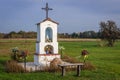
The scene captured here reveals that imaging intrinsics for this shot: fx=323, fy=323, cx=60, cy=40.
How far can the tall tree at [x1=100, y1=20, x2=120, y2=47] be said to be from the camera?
216ft

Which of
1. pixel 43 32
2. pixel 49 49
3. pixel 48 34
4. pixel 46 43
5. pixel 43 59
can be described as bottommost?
pixel 43 59

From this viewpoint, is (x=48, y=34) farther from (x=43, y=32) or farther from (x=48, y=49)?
(x=48, y=49)

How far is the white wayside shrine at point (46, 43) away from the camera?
818 inches

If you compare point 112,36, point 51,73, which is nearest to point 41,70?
point 51,73

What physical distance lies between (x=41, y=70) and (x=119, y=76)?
14.0ft

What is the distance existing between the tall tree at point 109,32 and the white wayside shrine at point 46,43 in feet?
147

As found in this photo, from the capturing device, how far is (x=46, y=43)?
70.2 ft

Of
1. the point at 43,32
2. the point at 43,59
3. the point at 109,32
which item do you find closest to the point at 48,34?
the point at 43,32

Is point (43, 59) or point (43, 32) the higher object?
point (43, 32)

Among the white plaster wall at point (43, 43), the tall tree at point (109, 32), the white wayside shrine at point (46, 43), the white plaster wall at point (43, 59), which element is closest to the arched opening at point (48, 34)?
the white wayside shrine at point (46, 43)

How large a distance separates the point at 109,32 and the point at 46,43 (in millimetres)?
46489

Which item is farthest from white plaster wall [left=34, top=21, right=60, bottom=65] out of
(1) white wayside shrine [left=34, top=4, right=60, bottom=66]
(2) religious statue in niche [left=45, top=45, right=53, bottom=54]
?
(2) religious statue in niche [left=45, top=45, right=53, bottom=54]

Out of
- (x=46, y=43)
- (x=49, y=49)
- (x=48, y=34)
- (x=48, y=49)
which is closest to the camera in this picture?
(x=46, y=43)

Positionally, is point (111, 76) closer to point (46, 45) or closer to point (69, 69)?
point (69, 69)
